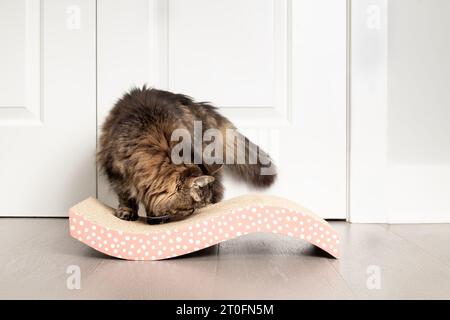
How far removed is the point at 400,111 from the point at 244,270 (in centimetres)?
109

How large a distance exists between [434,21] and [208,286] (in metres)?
1.46

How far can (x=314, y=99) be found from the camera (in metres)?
1.88

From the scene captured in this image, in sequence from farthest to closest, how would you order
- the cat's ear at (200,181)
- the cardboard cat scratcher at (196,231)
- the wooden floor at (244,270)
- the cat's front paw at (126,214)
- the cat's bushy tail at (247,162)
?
1. the cat's bushy tail at (247,162)
2. the cat's front paw at (126,214)
3. the cat's ear at (200,181)
4. the cardboard cat scratcher at (196,231)
5. the wooden floor at (244,270)

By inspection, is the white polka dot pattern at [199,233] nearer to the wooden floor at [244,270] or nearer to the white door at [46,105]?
the wooden floor at [244,270]

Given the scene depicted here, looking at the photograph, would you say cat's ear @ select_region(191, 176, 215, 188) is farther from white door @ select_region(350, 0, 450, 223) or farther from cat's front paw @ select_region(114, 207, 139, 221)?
white door @ select_region(350, 0, 450, 223)

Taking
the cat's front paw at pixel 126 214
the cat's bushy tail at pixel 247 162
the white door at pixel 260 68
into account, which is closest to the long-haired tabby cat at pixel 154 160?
the cat's front paw at pixel 126 214

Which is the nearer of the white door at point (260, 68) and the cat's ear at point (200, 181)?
the cat's ear at point (200, 181)

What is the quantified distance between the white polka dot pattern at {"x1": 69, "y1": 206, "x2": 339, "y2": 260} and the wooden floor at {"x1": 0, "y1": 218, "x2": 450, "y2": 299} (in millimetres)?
32

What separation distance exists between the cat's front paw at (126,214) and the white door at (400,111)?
2.88ft

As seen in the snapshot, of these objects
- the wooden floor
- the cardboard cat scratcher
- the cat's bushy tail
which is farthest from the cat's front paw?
the cat's bushy tail

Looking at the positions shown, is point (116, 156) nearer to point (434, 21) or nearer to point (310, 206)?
point (310, 206)

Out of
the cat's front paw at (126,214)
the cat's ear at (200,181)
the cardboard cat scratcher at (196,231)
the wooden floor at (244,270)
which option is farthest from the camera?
the cat's front paw at (126,214)

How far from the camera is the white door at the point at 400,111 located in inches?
71.9

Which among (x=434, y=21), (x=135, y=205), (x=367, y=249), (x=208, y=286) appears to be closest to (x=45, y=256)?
(x=135, y=205)
